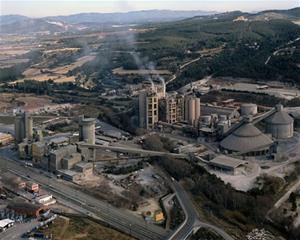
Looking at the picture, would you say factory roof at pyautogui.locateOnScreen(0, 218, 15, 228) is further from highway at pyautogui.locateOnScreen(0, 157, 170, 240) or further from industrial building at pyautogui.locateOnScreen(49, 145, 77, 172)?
industrial building at pyautogui.locateOnScreen(49, 145, 77, 172)

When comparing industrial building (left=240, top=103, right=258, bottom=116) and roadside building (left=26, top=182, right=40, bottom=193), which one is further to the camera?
industrial building (left=240, top=103, right=258, bottom=116)

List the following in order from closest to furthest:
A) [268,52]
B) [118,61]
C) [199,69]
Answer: [199,69] < [268,52] < [118,61]

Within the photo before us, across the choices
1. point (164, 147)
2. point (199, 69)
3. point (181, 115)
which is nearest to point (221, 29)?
point (199, 69)

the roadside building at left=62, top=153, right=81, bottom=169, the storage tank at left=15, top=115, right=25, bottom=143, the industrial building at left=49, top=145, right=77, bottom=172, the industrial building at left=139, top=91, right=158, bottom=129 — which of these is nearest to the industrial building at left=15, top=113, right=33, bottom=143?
the storage tank at left=15, top=115, right=25, bottom=143

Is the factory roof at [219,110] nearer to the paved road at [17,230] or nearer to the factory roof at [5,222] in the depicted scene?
the paved road at [17,230]

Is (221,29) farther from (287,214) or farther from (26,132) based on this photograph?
(287,214)

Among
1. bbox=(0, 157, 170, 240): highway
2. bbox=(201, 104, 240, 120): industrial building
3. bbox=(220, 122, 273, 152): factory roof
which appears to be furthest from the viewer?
bbox=(201, 104, 240, 120): industrial building
